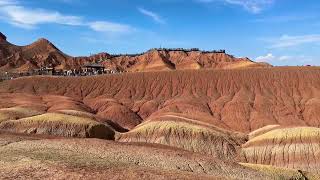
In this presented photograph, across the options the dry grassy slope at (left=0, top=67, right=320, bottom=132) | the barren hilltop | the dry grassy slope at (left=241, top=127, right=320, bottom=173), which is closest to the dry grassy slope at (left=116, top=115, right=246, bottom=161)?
the barren hilltop

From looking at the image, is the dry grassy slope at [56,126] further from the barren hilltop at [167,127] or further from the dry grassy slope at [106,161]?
the dry grassy slope at [106,161]

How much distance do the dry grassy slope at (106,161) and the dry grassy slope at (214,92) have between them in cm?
7633

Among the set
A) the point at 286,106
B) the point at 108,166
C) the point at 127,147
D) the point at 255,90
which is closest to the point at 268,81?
the point at 255,90

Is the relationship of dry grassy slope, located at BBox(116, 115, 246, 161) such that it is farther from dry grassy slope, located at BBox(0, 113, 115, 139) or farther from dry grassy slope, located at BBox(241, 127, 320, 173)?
dry grassy slope, located at BBox(0, 113, 115, 139)

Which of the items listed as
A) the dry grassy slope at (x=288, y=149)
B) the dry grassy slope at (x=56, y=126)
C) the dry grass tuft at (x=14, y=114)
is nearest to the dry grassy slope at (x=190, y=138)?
the dry grassy slope at (x=288, y=149)

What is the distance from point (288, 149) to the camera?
230ft

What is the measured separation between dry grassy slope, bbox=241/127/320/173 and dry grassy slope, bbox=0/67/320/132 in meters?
45.5

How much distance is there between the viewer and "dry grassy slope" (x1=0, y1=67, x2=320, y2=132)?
12875cm

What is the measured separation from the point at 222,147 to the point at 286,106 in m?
67.7

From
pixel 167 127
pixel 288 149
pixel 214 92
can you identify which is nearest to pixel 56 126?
pixel 167 127

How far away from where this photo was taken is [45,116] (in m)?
80.2

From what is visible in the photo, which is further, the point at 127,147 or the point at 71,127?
the point at 71,127

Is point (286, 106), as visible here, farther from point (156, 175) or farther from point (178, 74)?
point (156, 175)

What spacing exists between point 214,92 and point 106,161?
119479mm
